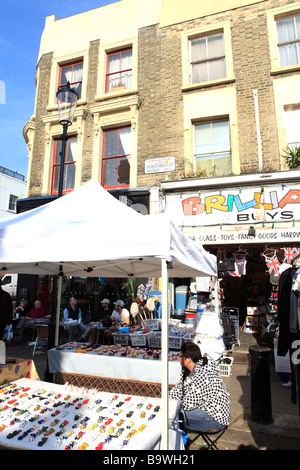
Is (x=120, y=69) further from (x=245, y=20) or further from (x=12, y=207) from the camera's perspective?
(x=12, y=207)

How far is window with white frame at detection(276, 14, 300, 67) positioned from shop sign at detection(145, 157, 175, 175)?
15.8 ft

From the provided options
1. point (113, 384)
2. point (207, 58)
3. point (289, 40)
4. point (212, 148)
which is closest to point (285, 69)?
point (289, 40)

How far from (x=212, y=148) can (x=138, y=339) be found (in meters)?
6.89

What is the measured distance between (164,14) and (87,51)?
11.3 feet

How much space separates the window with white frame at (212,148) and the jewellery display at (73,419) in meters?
7.73

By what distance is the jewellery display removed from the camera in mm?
2504

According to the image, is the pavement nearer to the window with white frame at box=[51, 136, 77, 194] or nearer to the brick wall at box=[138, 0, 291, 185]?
the brick wall at box=[138, 0, 291, 185]

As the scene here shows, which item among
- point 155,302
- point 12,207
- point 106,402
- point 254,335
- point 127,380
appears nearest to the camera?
point 106,402

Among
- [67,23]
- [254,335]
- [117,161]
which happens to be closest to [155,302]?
[254,335]

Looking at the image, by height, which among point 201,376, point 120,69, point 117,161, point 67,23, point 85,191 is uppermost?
point 67,23

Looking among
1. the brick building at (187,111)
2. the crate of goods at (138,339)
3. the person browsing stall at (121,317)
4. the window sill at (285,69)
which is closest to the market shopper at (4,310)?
the person browsing stall at (121,317)

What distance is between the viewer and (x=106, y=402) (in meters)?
3.28

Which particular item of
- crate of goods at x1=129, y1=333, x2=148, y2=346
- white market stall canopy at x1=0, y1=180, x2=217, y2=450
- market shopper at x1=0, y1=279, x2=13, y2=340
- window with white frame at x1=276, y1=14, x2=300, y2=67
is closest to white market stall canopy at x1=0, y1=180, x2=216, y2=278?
white market stall canopy at x1=0, y1=180, x2=217, y2=450

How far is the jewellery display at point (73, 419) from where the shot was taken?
8.21 feet
